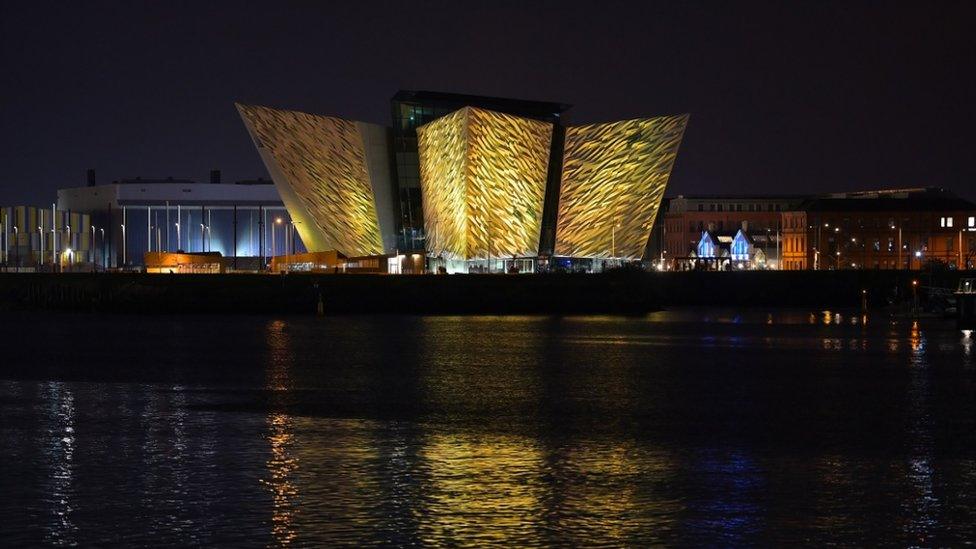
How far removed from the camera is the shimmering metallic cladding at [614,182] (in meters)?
81.5

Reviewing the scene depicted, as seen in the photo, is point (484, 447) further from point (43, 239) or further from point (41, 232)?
point (43, 239)

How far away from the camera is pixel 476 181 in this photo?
77.5m

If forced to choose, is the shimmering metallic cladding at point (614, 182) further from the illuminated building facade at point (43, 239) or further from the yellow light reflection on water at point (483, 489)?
the yellow light reflection on water at point (483, 489)

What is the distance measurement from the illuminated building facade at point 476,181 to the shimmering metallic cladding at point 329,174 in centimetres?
6

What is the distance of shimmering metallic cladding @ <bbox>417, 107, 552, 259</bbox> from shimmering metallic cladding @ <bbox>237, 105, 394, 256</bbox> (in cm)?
372

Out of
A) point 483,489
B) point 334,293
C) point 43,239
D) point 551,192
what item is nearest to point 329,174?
point 334,293

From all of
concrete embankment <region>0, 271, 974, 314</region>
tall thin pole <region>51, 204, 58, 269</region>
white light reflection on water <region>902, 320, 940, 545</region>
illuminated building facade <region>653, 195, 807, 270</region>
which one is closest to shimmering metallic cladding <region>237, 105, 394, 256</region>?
concrete embankment <region>0, 271, 974, 314</region>

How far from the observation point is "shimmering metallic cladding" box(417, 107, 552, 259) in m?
77.4

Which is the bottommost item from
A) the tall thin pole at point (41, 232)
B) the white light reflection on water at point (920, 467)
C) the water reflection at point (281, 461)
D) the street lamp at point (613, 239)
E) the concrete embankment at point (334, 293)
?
the white light reflection on water at point (920, 467)

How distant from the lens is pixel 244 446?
20297mm

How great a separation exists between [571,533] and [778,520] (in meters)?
2.45

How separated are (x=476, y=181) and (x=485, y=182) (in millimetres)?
718

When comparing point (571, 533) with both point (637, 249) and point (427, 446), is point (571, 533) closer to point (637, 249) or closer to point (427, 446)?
point (427, 446)

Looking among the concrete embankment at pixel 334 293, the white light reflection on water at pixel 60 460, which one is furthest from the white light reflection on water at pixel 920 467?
the concrete embankment at pixel 334 293
